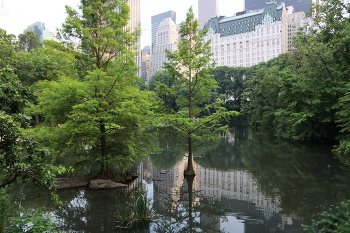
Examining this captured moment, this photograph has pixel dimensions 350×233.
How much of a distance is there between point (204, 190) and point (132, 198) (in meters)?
3.36

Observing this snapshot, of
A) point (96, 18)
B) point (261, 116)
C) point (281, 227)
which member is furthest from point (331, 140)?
point (96, 18)

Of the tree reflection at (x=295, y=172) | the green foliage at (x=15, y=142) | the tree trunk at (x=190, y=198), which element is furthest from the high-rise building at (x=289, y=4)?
the green foliage at (x=15, y=142)

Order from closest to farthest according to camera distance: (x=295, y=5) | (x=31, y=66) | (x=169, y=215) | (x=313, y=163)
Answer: (x=169, y=215), (x=313, y=163), (x=31, y=66), (x=295, y=5)

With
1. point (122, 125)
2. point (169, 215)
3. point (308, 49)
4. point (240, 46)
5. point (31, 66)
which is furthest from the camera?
point (240, 46)

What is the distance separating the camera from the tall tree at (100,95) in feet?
35.7

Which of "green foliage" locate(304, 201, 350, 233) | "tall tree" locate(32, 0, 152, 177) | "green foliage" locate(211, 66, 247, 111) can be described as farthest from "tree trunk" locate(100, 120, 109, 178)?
"green foliage" locate(211, 66, 247, 111)

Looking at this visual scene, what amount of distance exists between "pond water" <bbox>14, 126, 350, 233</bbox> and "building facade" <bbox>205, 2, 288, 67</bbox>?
9434 centimetres

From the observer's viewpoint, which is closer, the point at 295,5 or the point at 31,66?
the point at 31,66

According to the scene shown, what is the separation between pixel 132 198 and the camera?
10.9 metres

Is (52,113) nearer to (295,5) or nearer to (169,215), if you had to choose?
(169,215)

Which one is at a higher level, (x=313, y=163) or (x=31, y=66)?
(x=31, y=66)

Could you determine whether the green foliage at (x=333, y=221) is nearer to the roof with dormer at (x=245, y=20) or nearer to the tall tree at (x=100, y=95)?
the tall tree at (x=100, y=95)

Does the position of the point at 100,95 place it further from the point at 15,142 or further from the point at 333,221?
the point at 333,221

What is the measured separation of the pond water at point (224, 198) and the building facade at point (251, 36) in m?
94.3
